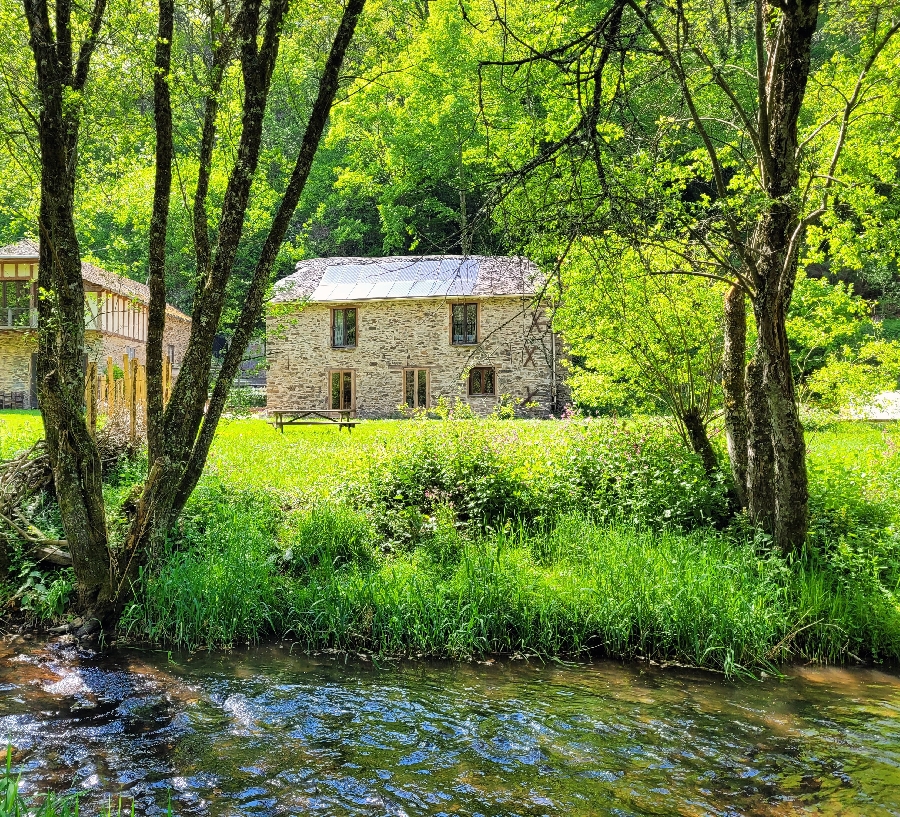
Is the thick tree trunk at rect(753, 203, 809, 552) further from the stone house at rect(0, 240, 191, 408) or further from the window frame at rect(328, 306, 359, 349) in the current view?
the stone house at rect(0, 240, 191, 408)

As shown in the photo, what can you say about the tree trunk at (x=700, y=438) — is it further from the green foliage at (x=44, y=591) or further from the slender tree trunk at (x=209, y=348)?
the green foliage at (x=44, y=591)

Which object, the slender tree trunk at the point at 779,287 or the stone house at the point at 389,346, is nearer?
the slender tree trunk at the point at 779,287

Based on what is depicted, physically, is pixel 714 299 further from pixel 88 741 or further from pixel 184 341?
pixel 184 341

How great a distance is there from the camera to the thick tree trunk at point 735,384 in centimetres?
780

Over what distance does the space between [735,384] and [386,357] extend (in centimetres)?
2090

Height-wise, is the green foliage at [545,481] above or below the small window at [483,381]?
below

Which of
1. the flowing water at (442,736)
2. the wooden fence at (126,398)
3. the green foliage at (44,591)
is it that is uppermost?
the wooden fence at (126,398)

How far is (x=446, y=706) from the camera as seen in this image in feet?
16.2

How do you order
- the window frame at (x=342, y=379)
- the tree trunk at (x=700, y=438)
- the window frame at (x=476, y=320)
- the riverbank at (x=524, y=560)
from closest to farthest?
the riverbank at (x=524, y=560), the tree trunk at (x=700, y=438), the window frame at (x=476, y=320), the window frame at (x=342, y=379)

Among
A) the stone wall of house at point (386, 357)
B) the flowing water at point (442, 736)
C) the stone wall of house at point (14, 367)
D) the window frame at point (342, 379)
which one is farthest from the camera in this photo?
the stone wall of house at point (14, 367)

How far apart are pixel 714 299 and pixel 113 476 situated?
814cm

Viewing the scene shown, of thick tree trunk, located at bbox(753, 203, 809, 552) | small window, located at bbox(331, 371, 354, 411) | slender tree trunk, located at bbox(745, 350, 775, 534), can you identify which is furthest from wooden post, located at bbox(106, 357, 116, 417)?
small window, located at bbox(331, 371, 354, 411)

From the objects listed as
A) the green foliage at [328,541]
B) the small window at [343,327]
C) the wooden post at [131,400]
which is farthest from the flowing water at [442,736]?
the small window at [343,327]

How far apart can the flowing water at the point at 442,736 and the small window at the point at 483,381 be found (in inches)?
866
